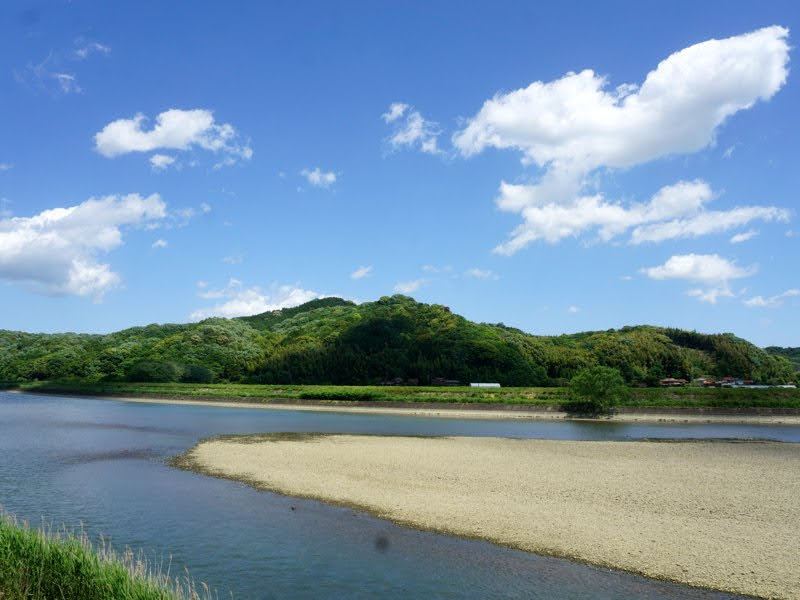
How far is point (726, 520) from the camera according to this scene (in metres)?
18.0

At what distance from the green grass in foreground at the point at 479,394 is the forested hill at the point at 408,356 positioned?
20.2 m

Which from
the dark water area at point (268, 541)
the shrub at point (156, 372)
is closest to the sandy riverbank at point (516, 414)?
the shrub at point (156, 372)

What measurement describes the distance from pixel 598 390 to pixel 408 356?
6780cm

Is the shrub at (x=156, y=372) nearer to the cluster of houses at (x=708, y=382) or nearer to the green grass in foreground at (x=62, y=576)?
the cluster of houses at (x=708, y=382)

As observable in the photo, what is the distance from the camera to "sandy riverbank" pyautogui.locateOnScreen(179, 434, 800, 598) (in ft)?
48.6

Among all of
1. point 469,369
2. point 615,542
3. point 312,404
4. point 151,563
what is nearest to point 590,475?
point 615,542

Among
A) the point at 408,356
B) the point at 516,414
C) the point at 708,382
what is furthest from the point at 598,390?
the point at 408,356

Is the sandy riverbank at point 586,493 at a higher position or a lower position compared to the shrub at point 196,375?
lower

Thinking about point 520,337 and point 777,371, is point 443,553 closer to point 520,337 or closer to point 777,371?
point 520,337

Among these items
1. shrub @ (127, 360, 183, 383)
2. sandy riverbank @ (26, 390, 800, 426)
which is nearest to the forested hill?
shrub @ (127, 360, 183, 383)

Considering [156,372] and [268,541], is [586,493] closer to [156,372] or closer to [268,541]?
[268,541]

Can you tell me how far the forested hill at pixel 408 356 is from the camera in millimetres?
124125

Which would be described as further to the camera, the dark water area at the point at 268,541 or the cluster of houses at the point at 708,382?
the cluster of houses at the point at 708,382

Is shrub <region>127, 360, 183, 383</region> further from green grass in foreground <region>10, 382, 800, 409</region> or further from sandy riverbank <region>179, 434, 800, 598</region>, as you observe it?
sandy riverbank <region>179, 434, 800, 598</region>
